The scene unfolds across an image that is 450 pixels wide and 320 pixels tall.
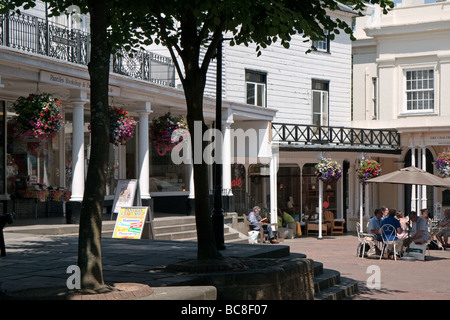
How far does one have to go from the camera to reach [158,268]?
10555 mm

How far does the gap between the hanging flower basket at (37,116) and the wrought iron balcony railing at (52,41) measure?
1.34 metres

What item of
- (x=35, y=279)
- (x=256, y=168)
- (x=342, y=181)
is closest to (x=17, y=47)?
(x=35, y=279)

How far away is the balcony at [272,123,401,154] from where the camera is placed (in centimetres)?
2906

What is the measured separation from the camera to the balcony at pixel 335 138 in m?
29.1

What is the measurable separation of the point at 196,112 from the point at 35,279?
10.8 ft

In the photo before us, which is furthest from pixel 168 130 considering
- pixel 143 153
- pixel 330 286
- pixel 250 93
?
pixel 330 286

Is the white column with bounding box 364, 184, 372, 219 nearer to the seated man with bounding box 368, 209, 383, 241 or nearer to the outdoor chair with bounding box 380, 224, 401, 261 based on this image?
the seated man with bounding box 368, 209, 383, 241

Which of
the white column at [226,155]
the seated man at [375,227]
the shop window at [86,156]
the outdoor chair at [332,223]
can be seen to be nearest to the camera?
the seated man at [375,227]

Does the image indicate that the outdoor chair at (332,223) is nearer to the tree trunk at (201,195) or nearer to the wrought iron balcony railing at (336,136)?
the wrought iron balcony railing at (336,136)

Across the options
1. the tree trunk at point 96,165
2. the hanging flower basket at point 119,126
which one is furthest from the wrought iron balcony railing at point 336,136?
the tree trunk at point 96,165

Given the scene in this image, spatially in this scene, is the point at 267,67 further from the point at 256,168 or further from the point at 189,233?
the point at 189,233

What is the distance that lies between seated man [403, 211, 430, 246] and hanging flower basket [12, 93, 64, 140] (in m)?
10.1

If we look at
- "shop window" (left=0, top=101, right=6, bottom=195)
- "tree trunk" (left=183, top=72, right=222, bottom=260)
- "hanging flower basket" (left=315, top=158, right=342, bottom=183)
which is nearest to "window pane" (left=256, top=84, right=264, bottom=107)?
"hanging flower basket" (left=315, top=158, right=342, bottom=183)
